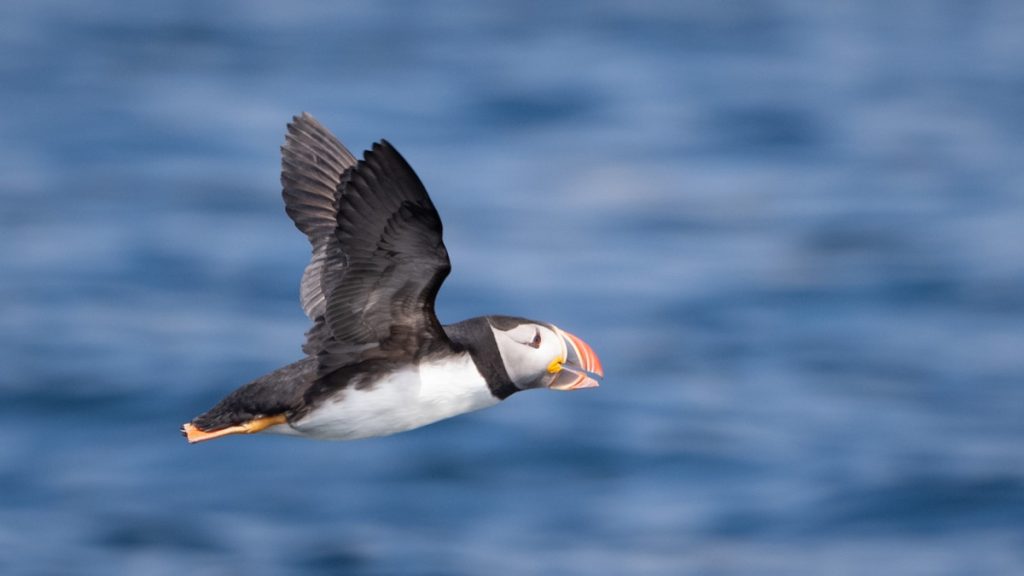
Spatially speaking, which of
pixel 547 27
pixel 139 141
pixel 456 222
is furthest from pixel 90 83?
pixel 456 222

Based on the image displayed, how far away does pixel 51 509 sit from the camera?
25109mm

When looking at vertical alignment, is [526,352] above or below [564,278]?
below

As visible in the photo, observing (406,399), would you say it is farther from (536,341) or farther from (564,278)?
(564,278)

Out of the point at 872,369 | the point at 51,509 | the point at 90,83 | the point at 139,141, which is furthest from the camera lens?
the point at 90,83

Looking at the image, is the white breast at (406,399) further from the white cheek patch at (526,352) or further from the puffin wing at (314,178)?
A: the puffin wing at (314,178)

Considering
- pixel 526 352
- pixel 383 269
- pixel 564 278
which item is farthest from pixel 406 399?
pixel 564 278

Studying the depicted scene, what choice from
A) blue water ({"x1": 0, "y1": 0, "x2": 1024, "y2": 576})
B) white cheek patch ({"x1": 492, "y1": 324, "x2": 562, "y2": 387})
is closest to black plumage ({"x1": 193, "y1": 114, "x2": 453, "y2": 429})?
white cheek patch ({"x1": 492, "y1": 324, "x2": 562, "y2": 387})

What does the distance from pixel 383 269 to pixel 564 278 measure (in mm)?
23463

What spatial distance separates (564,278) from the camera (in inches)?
1214

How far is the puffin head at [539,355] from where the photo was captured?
7910 mm

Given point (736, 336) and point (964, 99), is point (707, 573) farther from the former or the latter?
point (964, 99)

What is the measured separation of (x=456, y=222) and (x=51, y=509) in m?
9.04

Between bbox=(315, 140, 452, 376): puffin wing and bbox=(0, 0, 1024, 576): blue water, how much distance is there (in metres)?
15.5

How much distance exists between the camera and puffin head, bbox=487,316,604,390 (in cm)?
791
